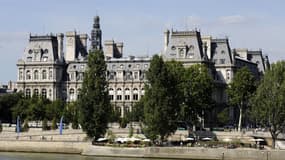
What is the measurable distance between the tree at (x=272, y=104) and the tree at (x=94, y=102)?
719 inches

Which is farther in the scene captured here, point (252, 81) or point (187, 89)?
point (252, 81)

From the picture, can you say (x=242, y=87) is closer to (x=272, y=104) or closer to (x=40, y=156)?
(x=272, y=104)

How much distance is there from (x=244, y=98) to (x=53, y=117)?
31.3 m

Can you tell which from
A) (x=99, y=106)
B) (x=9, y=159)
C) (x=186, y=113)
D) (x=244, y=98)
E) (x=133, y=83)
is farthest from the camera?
(x=133, y=83)

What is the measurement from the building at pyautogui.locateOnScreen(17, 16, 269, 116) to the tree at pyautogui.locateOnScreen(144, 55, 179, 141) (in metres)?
54.3

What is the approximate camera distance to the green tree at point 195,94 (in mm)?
121500

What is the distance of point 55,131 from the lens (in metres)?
115

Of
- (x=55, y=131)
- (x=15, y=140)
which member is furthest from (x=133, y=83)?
(x=15, y=140)

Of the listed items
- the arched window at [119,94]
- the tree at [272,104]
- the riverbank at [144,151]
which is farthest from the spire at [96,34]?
the tree at [272,104]

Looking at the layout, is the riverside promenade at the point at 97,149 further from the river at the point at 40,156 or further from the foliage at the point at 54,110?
the foliage at the point at 54,110

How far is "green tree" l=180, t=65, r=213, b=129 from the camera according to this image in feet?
399

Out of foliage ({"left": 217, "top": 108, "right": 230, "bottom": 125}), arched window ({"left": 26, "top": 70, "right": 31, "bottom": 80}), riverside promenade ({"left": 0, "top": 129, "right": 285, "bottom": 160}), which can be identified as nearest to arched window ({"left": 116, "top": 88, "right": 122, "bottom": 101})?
arched window ({"left": 26, "top": 70, "right": 31, "bottom": 80})

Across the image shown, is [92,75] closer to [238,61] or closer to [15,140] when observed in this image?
[15,140]

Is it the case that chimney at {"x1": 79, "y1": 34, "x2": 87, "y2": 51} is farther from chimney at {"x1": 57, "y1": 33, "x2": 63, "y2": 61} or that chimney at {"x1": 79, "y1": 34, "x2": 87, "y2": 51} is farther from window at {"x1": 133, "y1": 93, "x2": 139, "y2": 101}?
window at {"x1": 133, "y1": 93, "x2": 139, "y2": 101}
